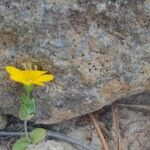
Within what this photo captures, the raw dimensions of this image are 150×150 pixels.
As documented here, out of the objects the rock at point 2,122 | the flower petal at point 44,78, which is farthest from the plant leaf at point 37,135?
the flower petal at point 44,78

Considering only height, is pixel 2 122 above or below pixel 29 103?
below

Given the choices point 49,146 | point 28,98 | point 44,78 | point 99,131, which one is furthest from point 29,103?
point 99,131

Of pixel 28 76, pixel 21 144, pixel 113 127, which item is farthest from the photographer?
pixel 113 127

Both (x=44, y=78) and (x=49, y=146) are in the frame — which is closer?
(x=44, y=78)

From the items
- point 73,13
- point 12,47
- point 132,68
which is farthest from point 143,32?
point 12,47

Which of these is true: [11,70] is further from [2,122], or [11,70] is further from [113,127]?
[113,127]

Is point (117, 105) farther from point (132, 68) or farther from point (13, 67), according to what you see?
point (13, 67)
